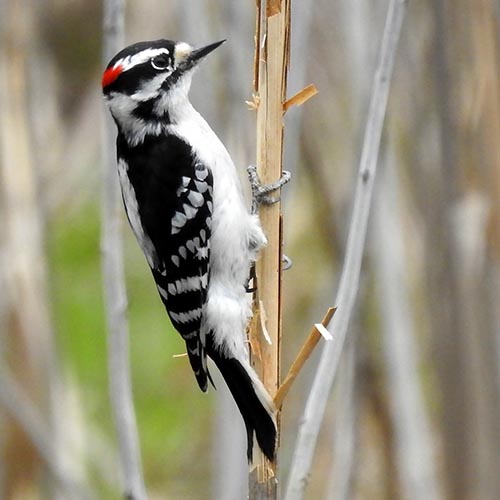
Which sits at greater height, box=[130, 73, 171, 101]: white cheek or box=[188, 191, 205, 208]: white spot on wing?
box=[130, 73, 171, 101]: white cheek

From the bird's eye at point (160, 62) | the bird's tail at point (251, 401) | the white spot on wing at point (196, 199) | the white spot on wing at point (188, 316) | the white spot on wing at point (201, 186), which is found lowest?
the bird's tail at point (251, 401)

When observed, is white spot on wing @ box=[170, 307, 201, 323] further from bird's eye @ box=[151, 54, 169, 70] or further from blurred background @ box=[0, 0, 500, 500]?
bird's eye @ box=[151, 54, 169, 70]

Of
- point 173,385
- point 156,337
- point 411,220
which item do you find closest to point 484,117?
point 411,220

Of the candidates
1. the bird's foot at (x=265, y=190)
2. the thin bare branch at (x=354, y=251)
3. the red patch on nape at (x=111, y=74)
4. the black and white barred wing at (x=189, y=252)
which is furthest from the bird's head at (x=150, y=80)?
the thin bare branch at (x=354, y=251)

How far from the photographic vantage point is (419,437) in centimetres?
263

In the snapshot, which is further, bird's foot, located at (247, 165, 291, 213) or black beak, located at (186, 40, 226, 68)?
black beak, located at (186, 40, 226, 68)

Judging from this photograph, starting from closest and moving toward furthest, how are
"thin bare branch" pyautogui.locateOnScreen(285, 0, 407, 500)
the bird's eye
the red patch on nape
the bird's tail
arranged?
"thin bare branch" pyautogui.locateOnScreen(285, 0, 407, 500)
the bird's tail
the red patch on nape
the bird's eye

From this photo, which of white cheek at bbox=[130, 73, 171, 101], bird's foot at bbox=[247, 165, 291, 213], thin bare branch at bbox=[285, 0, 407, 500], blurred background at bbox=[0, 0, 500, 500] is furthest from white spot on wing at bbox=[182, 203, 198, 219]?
thin bare branch at bbox=[285, 0, 407, 500]

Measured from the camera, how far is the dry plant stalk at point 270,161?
1.90 meters

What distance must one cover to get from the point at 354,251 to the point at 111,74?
759 mm

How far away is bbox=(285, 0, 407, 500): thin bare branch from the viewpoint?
1874 mm

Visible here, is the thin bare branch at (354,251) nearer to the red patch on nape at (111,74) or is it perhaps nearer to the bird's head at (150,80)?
the bird's head at (150,80)

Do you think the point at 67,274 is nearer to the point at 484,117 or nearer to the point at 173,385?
the point at 173,385

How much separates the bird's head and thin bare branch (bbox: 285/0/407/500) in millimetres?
510
